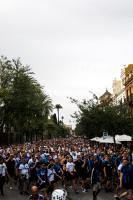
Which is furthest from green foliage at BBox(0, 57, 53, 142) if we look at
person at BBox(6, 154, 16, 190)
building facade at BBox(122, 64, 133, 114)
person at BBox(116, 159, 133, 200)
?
person at BBox(116, 159, 133, 200)

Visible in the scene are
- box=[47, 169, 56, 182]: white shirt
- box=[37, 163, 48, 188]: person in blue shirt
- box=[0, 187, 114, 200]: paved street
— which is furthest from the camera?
box=[0, 187, 114, 200]: paved street

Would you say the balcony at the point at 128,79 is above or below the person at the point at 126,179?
above

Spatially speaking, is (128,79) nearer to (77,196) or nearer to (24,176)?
(24,176)

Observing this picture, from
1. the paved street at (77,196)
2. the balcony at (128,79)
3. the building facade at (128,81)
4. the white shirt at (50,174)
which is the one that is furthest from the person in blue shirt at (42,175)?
the balcony at (128,79)

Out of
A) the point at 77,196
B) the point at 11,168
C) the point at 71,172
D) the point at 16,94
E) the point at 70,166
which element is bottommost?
the point at 77,196

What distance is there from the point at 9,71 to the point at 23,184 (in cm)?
4040

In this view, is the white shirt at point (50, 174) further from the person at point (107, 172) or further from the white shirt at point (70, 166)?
the person at point (107, 172)

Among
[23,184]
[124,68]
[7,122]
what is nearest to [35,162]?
[23,184]

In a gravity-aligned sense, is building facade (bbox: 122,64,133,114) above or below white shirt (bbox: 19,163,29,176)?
above

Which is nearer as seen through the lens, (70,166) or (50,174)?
(50,174)

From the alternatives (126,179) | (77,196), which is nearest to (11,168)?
(77,196)

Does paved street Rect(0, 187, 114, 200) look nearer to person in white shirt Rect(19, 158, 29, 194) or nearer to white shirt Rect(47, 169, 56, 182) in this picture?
person in white shirt Rect(19, 158, 29, 194)

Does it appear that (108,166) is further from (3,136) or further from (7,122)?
(3,136)

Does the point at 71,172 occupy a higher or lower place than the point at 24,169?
lower
